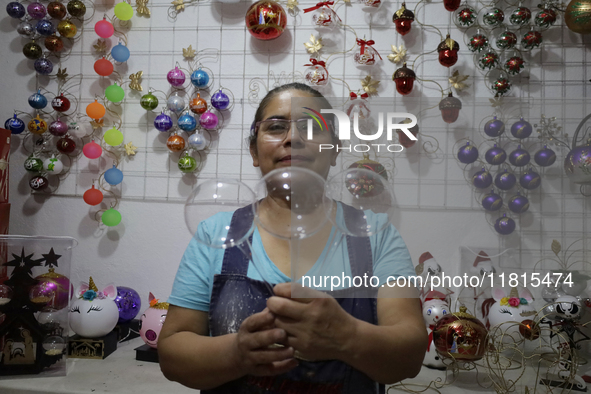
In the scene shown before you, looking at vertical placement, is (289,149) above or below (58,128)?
below

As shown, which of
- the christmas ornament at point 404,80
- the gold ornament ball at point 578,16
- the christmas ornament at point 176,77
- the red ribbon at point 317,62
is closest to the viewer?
the gold ornament ball at point 578,16

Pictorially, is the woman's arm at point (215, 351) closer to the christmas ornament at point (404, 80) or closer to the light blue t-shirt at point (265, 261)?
the light blue t-shirt at point (265, 261)

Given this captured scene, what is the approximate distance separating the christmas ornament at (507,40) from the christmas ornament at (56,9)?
62.8 inches

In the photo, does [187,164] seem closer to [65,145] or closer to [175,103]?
[175,103]

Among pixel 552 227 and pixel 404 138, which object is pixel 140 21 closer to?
pixel 404 138

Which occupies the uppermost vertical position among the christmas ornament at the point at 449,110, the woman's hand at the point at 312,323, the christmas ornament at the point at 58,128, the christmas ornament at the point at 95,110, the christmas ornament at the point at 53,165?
the christmas ornament at the point at 95,110

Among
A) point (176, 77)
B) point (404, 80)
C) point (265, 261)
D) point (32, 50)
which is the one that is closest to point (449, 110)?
point (265, 261)

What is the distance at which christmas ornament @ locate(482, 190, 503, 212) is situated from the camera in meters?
0.53

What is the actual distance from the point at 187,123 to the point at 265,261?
110 cm

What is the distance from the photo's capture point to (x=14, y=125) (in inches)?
64.9

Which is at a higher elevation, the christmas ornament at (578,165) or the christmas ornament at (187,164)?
the christmas ornament at (187,164)

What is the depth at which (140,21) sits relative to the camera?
1735 millimetres

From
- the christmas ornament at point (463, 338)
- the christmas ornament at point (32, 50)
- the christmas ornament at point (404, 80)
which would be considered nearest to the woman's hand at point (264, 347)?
the christmas ornament at point (463, 338)

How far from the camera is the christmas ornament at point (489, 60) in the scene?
1366 millimetres
